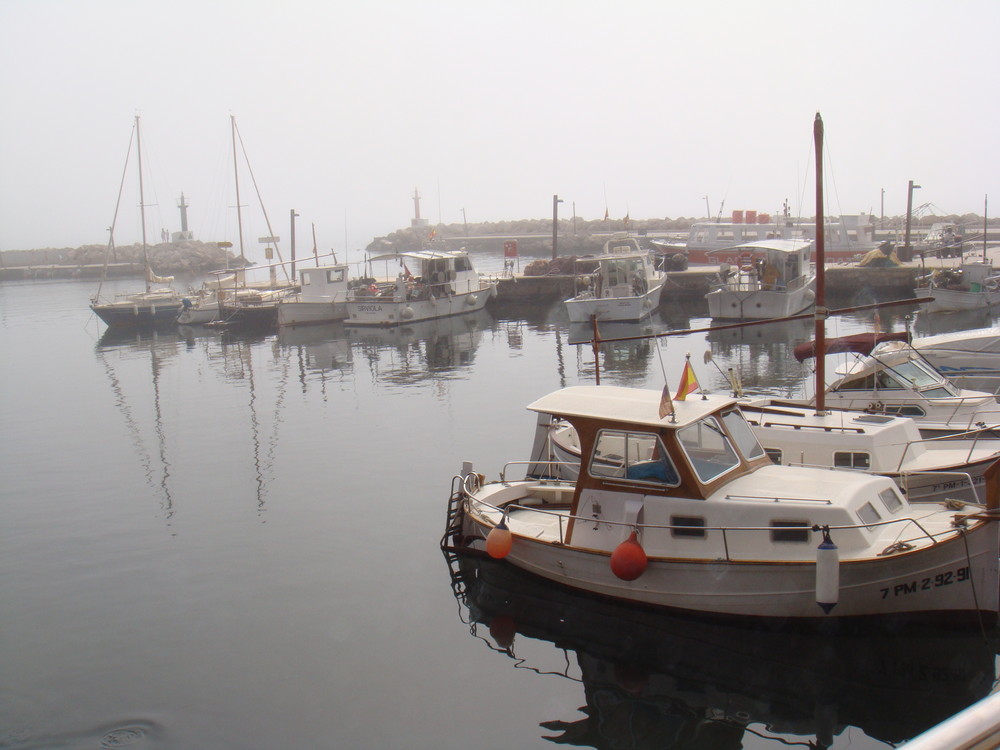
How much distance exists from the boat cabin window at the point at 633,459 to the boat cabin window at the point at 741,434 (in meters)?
1.25

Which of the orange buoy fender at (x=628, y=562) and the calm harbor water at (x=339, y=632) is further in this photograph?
the orange buoy fender at (x=628, y=562)

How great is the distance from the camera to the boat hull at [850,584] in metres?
10.4

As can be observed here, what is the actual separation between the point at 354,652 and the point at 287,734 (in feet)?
6.50

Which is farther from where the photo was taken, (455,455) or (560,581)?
(455,455)

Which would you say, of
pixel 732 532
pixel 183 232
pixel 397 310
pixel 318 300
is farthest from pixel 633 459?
pixel 183 232

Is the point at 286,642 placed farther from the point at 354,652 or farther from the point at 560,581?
the point at 560,581

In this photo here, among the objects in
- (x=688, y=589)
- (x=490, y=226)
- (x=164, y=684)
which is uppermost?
(x=490, y=226)

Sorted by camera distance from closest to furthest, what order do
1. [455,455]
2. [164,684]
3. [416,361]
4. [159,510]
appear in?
[164,684] < [159,510] < [455,455] < [416,361]

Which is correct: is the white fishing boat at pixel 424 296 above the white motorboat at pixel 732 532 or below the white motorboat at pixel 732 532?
above

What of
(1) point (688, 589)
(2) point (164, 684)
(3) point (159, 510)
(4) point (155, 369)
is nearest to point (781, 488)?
(1) point (688, 589)

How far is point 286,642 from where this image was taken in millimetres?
12008

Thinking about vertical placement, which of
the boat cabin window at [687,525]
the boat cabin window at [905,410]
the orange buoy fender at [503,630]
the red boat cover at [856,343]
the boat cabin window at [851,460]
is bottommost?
the orange buoy fender at [503,630]

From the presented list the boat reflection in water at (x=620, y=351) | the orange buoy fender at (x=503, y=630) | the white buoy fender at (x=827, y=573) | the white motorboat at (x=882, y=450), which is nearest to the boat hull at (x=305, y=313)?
the boat reflection in water at (x=620, y=351)

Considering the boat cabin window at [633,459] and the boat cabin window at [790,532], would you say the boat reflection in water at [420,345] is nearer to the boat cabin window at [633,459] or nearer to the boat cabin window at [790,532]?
the boat cabin window at [633,459]
